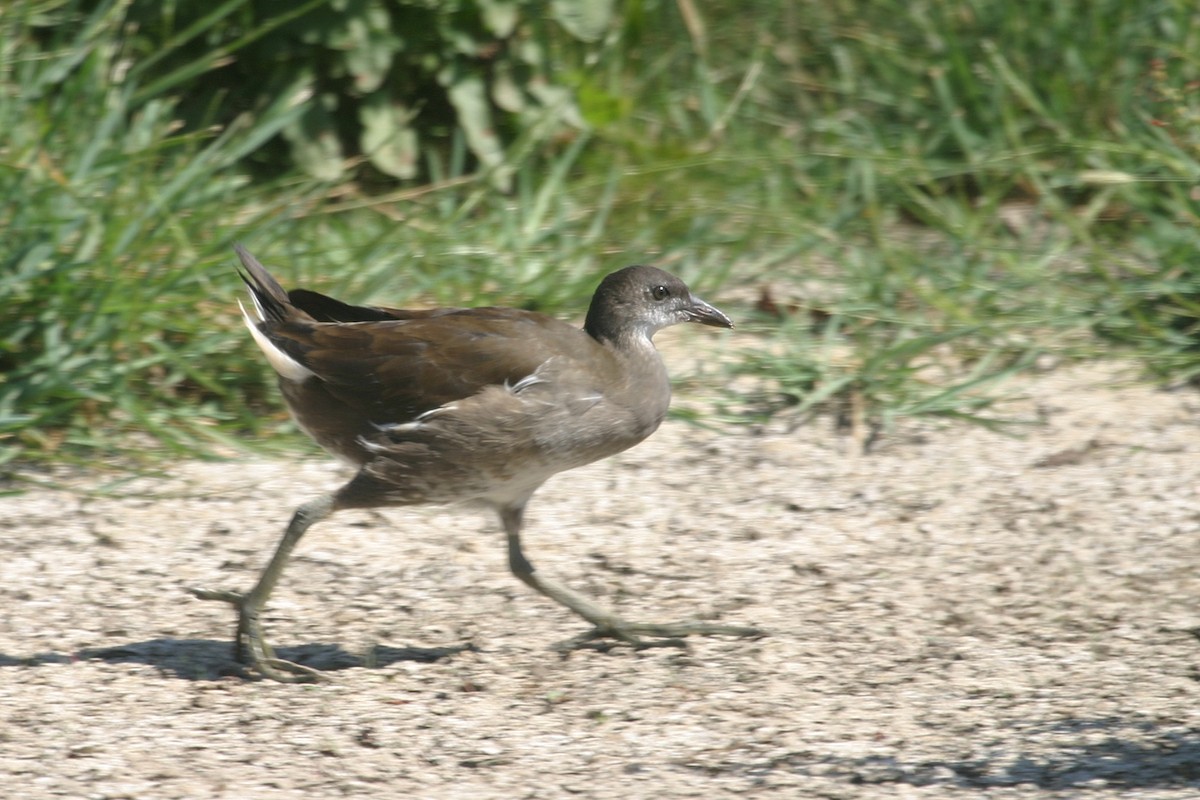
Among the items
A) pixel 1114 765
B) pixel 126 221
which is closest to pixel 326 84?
pixel 126 221

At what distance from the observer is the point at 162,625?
4.00 metres

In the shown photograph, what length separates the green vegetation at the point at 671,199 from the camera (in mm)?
5062

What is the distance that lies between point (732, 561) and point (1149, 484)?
137 cm

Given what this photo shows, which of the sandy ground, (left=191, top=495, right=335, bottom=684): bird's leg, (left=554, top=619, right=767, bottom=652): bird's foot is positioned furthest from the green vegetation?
(left=554, top=619, right=767, bottom=652): bird's foot

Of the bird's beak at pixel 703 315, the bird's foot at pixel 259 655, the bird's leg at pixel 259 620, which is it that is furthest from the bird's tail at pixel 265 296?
the bird's beak at pixel 703 315

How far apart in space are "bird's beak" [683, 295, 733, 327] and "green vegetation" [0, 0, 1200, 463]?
1.11 metres

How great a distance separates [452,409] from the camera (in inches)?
149

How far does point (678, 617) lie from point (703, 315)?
0.83 metres

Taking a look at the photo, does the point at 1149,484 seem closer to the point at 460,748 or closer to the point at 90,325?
the point at 460,748

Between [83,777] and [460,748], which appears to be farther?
[460,748]

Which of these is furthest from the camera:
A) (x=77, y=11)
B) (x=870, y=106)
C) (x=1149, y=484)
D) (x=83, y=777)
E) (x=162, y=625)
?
(x=870, y=106)

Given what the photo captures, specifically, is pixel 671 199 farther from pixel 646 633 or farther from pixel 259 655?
pixel 259 655

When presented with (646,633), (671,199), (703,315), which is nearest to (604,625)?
(646,633)

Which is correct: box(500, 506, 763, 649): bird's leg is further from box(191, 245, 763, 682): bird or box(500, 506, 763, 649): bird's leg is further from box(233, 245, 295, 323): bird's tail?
box(233, 245, 295, 323): bird's tail
